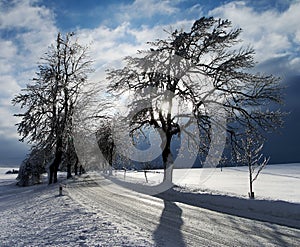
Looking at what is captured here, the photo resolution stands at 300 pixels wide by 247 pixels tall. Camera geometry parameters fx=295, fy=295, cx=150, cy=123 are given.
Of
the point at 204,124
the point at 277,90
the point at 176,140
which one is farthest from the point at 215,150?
the point at 277,90

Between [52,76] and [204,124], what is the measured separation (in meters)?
15.4

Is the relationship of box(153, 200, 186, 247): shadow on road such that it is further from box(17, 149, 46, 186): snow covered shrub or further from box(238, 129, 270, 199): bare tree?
box(17, 149, 46, 186): snow covered shrub

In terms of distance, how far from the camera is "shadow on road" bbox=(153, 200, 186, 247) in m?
7.36

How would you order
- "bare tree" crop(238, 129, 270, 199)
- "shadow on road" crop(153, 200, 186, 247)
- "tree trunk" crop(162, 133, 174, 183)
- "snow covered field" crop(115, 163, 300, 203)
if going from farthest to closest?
"tree trunk" crop(162, 133, 174, 183) < "snow covered field" crop(115, 163, 300, 203) < "bare tree" crop(238, 129, 270, 199) < "shadow on road" crop(153, 200, 186, 247)

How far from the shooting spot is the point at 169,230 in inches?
344

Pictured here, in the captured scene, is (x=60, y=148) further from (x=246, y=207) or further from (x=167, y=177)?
(x=246, y=207)

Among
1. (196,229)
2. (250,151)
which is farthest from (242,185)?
(196,229)

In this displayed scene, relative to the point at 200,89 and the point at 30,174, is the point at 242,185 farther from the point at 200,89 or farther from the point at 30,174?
the point at 30,174

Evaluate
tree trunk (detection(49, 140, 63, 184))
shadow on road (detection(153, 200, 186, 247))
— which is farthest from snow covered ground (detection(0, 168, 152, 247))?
tree trunk (detection(49, 140, 63, 184))

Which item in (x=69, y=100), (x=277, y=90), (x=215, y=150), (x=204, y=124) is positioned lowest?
(x=215, y=150)

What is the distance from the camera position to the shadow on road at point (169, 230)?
290 inches

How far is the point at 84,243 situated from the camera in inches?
286

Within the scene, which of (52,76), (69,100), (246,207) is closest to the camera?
(246,207)

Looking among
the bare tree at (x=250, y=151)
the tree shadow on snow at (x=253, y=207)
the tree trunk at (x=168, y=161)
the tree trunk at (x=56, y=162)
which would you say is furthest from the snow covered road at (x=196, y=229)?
the tree trunk at (x=56, y=162)
